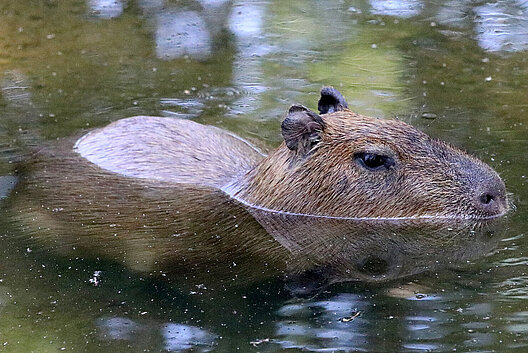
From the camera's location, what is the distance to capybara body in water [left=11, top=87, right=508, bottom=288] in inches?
248

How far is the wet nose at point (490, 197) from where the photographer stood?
6.64m

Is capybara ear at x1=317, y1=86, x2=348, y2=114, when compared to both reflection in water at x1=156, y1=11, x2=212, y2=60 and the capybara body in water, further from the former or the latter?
reflection in water at x1=156, y1=11, x2=212, y2=60

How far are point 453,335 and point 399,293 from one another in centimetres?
68

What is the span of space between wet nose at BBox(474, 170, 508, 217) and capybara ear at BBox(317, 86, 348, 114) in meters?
1.31

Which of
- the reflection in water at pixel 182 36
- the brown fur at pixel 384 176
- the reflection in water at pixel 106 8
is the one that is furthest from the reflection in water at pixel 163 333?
the reflection in water at pixel 106 8

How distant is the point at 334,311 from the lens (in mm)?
5281

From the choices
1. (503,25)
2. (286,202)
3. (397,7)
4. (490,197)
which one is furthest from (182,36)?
(490,197)

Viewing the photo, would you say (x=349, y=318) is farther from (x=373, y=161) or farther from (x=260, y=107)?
(x=260, y=107)

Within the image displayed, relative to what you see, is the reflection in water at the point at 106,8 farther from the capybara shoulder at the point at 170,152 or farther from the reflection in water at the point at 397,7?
the capybara shoulder at the point at 170,152

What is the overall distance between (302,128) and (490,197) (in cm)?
140

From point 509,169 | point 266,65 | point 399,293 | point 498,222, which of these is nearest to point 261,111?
point 266,65

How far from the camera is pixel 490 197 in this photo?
6.68 meters

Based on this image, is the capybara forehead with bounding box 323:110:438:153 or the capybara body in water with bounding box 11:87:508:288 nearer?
the capybara body in water with bounding box 11:87:508:288

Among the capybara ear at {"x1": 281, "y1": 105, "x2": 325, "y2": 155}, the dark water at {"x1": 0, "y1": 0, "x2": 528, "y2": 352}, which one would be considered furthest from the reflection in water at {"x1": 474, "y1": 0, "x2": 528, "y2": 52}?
the capybara ear at {"x1": 281, "y1": 105, "x2": 325, "y2": 155}
